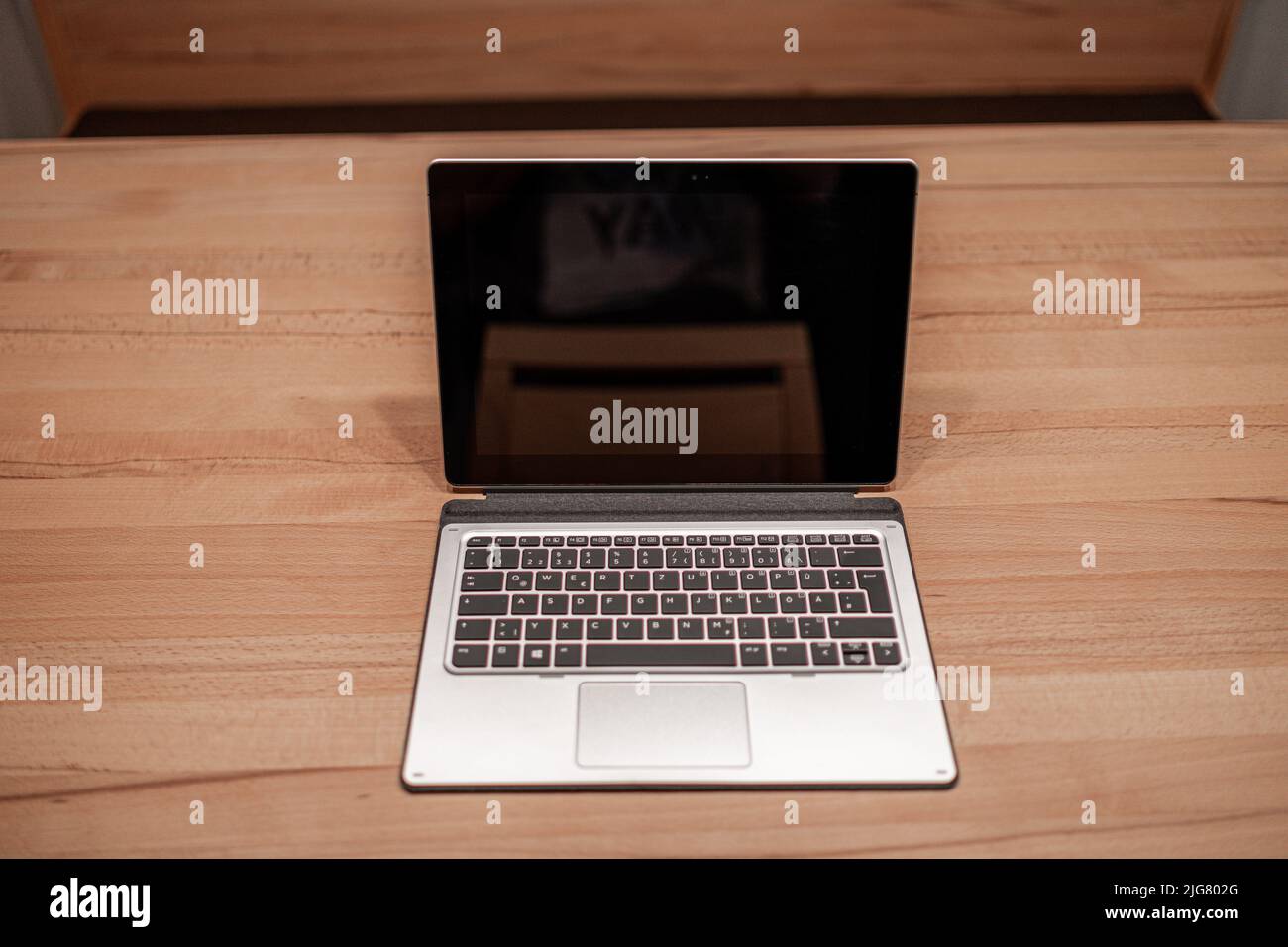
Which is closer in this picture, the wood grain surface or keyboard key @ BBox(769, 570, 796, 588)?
keyboard key @ BBox(769, 570, 796, 588)

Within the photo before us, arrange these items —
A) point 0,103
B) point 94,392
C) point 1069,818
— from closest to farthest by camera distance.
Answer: point 1069,818 < point 94,392 < point 0,103

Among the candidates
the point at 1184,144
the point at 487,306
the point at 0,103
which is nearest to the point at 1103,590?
the point at 487,306

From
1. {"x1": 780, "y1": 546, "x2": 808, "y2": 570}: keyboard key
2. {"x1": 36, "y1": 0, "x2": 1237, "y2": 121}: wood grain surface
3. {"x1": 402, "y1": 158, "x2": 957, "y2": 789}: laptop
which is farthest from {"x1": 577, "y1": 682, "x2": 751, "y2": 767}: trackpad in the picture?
{"x1": 36, "y1": 0, "x2": 1237, "y2": 121}: wood grain surface

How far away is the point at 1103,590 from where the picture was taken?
65 cm

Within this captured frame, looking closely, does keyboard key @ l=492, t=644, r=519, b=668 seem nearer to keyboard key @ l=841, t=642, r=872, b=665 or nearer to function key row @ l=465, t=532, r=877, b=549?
function key row @ l=465, t=532, r=877, b=549

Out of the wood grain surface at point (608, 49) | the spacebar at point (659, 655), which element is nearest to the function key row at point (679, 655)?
the spacebar at point (659, 655)

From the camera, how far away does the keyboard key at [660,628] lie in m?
0.61

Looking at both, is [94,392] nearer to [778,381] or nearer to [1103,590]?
[778,381]

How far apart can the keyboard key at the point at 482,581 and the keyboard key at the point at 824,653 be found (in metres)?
0.21

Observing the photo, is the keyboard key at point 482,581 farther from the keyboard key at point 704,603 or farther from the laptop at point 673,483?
the keyboard key at point 704,603

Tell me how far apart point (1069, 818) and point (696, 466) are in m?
0.32

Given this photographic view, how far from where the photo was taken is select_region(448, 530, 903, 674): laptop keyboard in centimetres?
60

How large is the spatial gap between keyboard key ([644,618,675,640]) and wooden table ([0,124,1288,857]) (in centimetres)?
11

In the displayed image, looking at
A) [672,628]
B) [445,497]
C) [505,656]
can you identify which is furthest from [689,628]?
[445,497]
